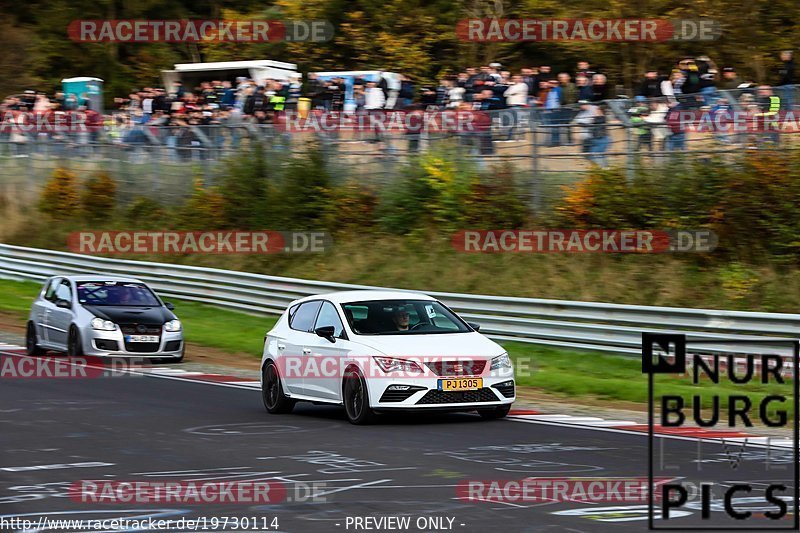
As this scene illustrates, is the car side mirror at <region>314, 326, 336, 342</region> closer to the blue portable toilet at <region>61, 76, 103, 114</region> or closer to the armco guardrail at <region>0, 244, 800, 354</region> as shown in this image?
the armco guardrail at <region>0, 244, 800, 354</region>

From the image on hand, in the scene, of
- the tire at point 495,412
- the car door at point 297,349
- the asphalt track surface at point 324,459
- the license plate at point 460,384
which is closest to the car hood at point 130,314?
the asphalt track surface at point 324,459

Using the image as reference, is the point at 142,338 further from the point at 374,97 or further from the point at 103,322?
the point at 374,97

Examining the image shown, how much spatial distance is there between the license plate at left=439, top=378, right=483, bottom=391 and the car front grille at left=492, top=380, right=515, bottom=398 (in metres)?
0.24

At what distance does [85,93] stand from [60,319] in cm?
1738

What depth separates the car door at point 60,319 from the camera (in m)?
22.8

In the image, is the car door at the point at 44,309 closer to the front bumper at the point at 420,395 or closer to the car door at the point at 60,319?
the car door at the point at 60,319

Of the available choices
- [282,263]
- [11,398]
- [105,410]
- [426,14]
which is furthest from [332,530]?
[426,14]

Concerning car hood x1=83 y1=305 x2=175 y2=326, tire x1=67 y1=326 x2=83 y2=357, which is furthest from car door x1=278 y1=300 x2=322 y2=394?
tire x1=67 y1=326 x2=83 y2=357

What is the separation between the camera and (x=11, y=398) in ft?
56.6

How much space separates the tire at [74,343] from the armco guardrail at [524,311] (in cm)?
577

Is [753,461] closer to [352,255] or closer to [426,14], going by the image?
[352,255]

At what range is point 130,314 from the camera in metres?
22.7

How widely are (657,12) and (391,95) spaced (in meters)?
12.7

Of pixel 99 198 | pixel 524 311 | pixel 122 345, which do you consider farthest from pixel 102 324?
pixel 99 198
